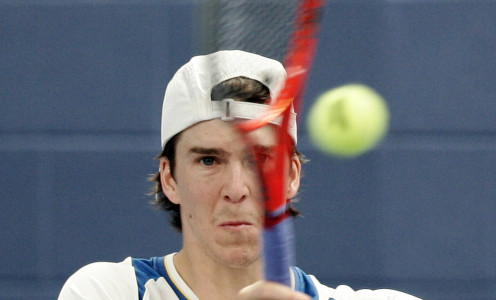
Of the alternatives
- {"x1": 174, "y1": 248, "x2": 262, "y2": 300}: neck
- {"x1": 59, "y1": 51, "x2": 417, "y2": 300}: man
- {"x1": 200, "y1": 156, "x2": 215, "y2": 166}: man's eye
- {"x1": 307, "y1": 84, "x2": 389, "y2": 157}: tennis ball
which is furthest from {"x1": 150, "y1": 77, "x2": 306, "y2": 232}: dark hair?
{"x1": 307, "y1": 84, "x2": 389, "y2": 157}: tennis ball

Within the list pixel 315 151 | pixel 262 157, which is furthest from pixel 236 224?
pixel 315 151

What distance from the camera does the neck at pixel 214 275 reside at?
262 centimetres

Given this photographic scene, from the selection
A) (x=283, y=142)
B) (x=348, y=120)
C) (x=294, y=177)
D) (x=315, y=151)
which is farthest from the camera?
(x=315, y=151)

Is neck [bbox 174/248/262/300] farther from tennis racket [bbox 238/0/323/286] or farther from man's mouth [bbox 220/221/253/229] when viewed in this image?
tennis racket [bbox 238/0/323/286]

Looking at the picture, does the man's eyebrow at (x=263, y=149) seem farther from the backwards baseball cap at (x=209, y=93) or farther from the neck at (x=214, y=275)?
the neck at (x=214, y=275)

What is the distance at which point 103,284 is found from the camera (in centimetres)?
262

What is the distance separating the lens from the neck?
262 cm

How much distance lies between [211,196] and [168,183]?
30cm

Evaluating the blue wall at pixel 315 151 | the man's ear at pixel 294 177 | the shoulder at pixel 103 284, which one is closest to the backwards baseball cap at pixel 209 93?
the man's ear at pixel 294 177

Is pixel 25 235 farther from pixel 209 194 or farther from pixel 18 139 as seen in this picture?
pixel 209 194

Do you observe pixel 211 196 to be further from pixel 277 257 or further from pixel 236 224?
pixel 277 257

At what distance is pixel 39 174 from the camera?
4.37 m

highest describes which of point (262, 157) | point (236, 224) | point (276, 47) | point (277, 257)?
point (276, 47)

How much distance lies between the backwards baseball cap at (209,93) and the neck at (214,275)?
0.32m
